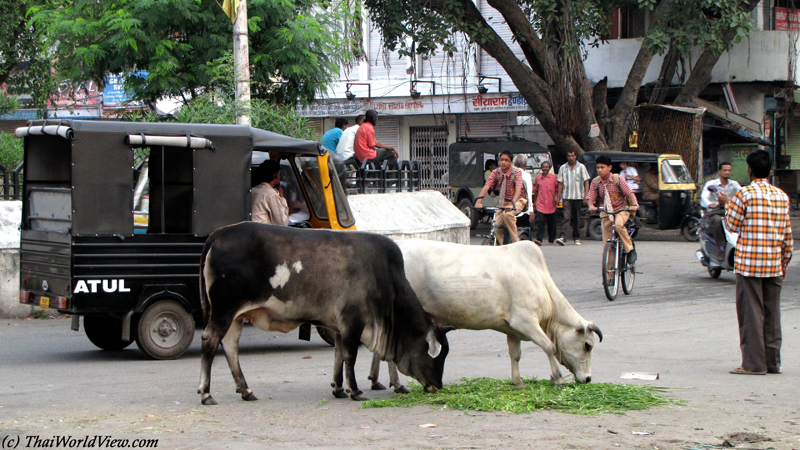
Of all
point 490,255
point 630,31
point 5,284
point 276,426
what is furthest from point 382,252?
point 630,31

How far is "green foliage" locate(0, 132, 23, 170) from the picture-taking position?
13578mm

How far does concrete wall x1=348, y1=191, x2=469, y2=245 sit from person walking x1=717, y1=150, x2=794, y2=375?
20.9ft

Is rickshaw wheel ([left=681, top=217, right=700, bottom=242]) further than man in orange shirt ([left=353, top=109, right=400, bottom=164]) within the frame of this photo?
Yes

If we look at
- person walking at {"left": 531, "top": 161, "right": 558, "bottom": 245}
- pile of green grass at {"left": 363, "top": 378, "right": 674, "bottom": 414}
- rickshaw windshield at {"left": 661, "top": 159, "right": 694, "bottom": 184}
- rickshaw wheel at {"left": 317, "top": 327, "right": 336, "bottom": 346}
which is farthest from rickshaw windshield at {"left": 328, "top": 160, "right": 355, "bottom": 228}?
rickshaw windshield at {"left": 661, "top": 159, "right": 694, "bottom": 184}

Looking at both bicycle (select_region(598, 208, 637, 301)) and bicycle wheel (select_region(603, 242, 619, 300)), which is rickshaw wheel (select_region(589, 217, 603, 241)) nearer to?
bicycle (select_region(598, 208, 637, 301))

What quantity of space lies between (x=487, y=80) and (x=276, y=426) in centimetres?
2501

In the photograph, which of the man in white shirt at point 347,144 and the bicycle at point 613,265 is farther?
the man in white shirt at point 347,144

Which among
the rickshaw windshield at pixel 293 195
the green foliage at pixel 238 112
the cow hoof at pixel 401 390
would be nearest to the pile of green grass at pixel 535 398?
the cow hoof at pixel 401 390

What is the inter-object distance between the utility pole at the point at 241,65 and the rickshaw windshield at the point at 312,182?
2.80 meters

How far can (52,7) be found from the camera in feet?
57.0

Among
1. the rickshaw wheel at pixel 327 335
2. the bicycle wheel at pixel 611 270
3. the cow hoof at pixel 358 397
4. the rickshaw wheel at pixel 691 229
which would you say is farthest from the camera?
the rickshaw wheel at pixel 691 229

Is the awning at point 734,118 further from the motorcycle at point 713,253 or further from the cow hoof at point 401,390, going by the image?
the cow hoof at point 401,390

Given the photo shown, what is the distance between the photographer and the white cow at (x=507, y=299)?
21.8 feet

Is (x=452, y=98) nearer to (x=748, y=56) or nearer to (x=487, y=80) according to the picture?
(x=487, y=80)
